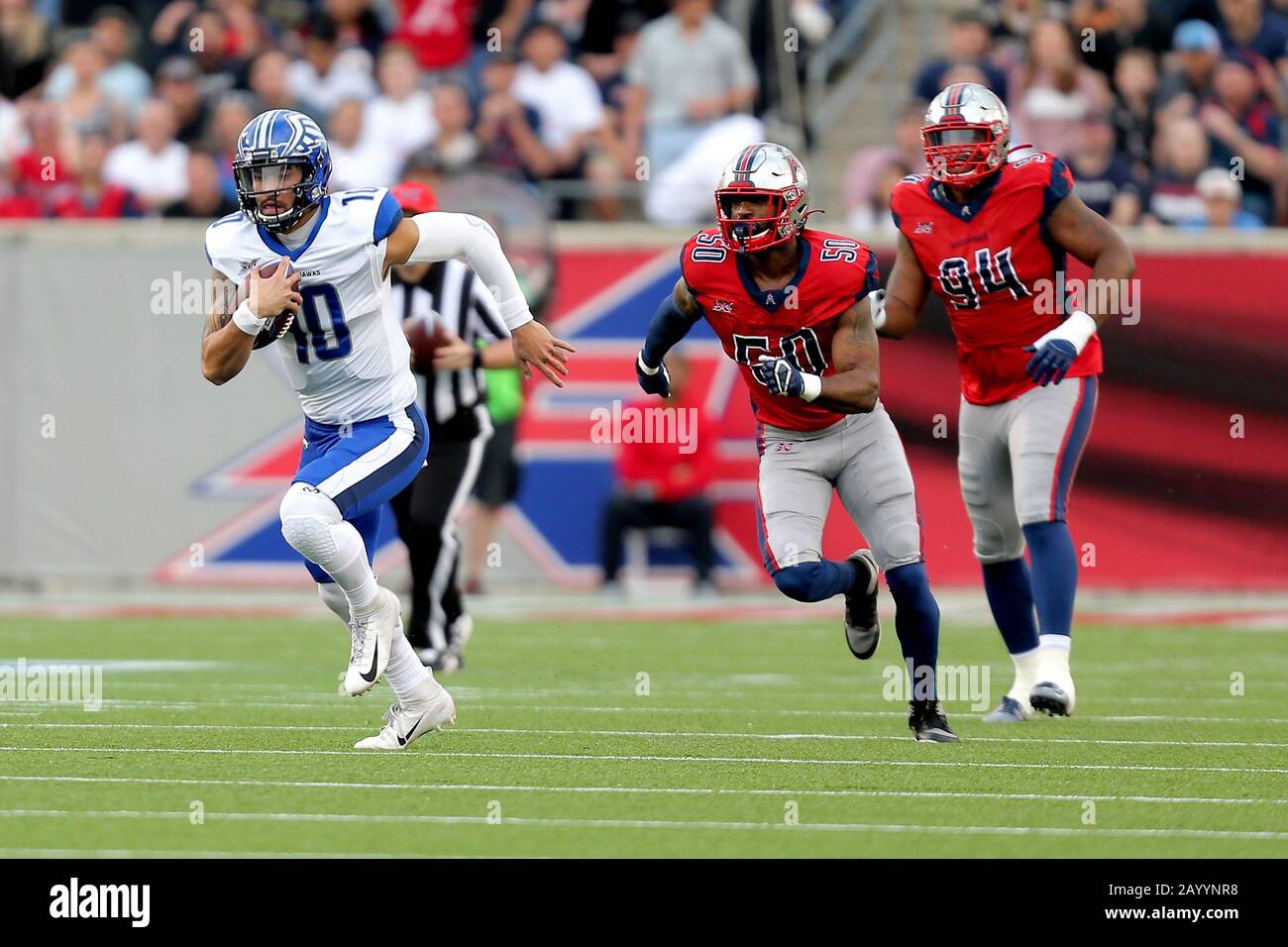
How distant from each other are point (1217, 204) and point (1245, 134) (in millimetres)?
650

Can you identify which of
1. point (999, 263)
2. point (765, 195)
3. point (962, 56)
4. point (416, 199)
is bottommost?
point (999, 263)

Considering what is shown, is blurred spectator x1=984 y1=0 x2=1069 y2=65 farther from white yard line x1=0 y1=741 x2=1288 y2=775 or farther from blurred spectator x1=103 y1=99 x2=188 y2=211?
white yard line x1=0 y1=741 x2=1288 y2=775

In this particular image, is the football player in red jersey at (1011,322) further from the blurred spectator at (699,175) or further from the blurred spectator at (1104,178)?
the blurred spectator at (699,175)

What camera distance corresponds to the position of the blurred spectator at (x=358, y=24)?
15039 millimetres

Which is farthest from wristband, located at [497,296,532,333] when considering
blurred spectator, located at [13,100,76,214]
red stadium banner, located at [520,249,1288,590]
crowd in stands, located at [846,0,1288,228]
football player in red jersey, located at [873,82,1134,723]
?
blurred spectator, located at [13,100,76,214]

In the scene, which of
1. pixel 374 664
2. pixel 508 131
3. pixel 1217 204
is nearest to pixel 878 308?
pixel 374 664

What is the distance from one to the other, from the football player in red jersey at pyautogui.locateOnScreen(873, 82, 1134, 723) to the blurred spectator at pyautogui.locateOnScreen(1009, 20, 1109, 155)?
5.91 m

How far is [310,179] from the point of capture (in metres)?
6.25

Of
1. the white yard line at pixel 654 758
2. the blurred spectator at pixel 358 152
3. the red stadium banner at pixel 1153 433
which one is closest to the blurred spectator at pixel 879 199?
the red stadium banner at pixel 1153 433

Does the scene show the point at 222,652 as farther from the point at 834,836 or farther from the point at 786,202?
the point at 834,836

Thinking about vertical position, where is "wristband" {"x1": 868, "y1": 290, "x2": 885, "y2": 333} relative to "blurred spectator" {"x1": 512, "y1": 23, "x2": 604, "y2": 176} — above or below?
below

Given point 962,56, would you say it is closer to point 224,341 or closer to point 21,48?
point 21,48

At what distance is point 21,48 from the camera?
50.5 feet

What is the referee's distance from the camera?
8883 millimetres
